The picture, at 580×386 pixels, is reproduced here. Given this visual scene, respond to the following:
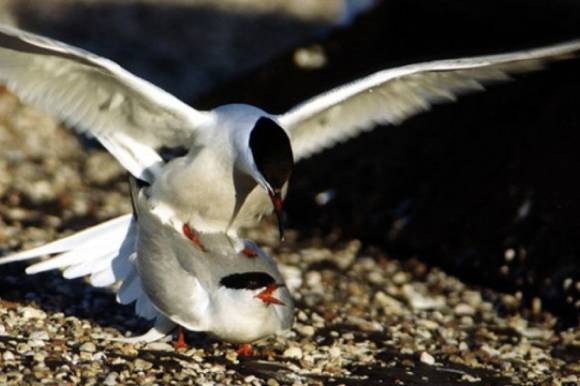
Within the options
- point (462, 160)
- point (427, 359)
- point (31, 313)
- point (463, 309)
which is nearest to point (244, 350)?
point (427, 359)

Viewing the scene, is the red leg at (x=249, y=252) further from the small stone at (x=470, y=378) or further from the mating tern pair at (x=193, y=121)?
the small stone at (x=470, y=378)

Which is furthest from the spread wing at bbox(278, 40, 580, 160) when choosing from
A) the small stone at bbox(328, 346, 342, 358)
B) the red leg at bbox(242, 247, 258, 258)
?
the small stone at bbox(328, 346, 342, 358)

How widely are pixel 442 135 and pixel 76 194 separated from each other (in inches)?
87.4

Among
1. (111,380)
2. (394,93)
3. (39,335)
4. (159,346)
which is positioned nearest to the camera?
(111,380)

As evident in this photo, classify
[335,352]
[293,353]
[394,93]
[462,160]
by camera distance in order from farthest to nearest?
[462,160] → [394,93] → [335,352] → [293,353]

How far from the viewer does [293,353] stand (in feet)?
18.0

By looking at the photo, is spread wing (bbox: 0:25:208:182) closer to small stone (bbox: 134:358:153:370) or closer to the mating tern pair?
the mating tern pair

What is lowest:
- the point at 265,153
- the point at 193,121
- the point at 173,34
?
the point at 265,153

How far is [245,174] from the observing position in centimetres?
535

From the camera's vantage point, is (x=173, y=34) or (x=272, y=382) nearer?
(x=272, y=382)

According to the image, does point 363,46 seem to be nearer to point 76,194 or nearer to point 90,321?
point 76,194

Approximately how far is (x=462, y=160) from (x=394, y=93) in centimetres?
175

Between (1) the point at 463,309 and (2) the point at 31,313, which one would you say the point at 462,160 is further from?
(2) the point at 31,313

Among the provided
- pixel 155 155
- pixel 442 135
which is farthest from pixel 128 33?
pixel 155 155
